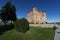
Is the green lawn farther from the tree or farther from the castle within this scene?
the castle

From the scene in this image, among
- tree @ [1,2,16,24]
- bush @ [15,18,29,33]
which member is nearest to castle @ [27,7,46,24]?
tree @ [1,2,16,24]

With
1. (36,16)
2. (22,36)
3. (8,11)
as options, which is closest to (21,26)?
(22,36)

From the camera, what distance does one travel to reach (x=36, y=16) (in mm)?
65438

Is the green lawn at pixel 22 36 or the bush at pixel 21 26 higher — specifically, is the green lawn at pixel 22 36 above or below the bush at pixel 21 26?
below

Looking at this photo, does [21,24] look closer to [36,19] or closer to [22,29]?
[22,29]

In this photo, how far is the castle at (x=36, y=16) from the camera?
6481 cm

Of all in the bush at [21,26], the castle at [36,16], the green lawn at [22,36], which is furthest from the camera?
the castle at [36,16]

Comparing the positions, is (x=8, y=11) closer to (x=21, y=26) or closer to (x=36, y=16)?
(x=21, y=26)

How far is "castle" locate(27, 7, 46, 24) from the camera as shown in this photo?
64.8 metres

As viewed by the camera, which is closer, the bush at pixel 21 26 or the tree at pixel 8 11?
the bush at pixel 21 26

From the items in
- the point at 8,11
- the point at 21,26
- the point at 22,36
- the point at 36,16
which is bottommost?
the point at 22,36

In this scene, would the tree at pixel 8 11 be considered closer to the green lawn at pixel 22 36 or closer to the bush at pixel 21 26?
the bush at pixel 21 26

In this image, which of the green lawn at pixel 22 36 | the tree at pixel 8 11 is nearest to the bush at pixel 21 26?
the green lawn at pixel 22 36

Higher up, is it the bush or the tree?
the tree
